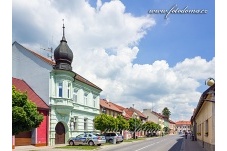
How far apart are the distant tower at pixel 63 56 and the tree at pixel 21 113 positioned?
42.0 feet

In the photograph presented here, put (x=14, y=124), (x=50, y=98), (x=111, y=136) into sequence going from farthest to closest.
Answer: (x=111, y=136)
(x=50, y=98)
(x=14, y=124)

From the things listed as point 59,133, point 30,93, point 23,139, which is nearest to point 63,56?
point 30,93

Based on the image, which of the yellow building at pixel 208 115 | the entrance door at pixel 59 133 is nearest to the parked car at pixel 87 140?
the entrance door at pixel 59 133

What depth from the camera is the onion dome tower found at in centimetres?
3328

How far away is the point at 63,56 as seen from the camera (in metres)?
33.6

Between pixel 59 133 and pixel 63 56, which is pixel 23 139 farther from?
pixel 63 56

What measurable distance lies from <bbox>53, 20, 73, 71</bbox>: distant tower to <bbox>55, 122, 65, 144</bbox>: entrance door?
6.31 meters

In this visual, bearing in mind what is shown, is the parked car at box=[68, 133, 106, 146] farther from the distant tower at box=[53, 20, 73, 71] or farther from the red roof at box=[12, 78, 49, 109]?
the distant tower at box=[53, 20, 73, 71]

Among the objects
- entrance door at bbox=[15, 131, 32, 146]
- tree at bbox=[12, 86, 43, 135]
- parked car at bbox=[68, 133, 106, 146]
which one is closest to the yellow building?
tree at bbox=[12, 86, 43, 135]
